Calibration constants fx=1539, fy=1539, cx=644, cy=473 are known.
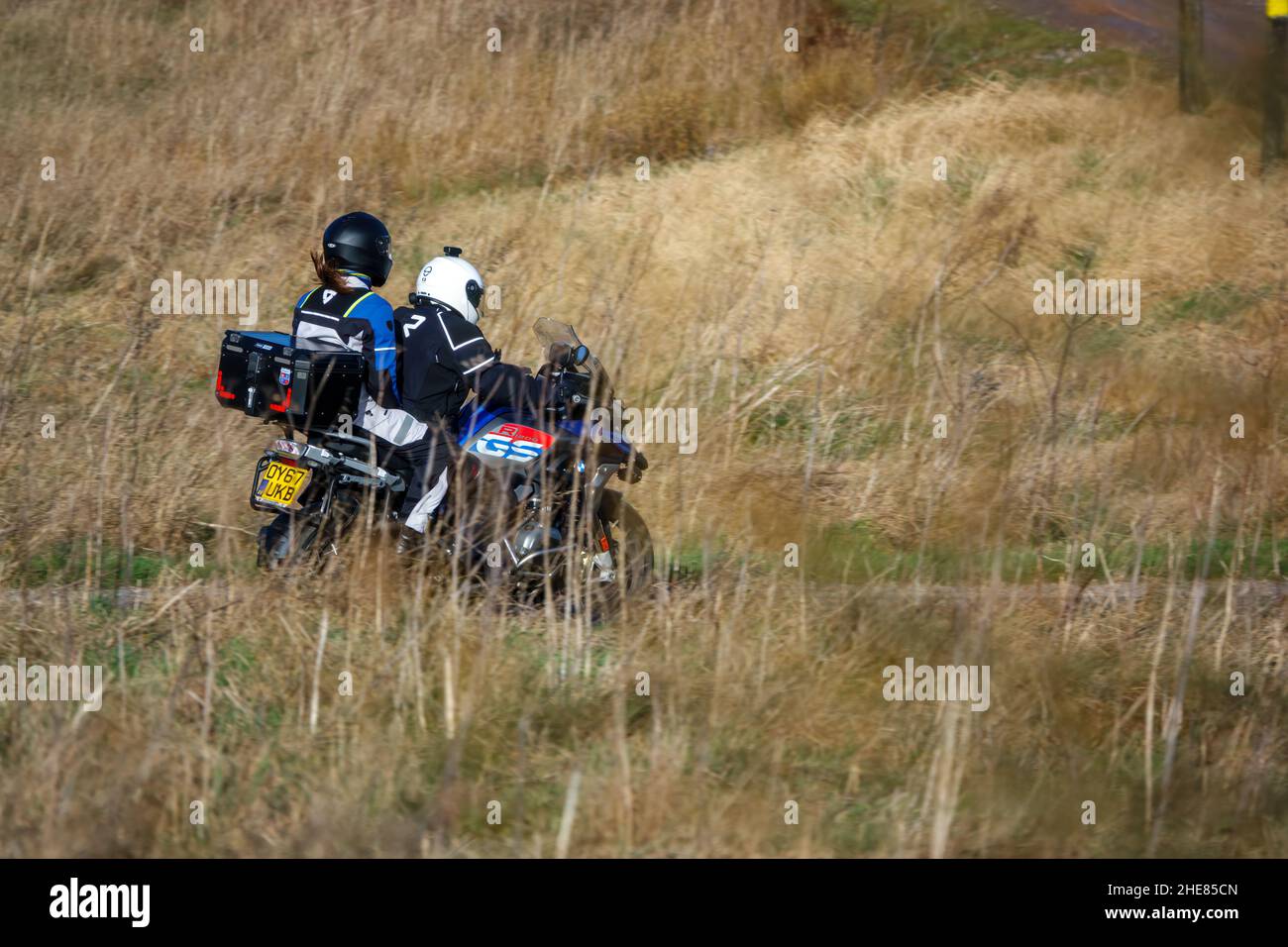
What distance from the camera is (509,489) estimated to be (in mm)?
6598

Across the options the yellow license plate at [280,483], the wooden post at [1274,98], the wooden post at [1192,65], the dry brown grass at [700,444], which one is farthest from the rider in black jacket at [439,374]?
the wooden post at [1192,65]

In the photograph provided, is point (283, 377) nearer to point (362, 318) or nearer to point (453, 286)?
point (362, 318)

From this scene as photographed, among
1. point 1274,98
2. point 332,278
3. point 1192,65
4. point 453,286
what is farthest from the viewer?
point 1192,65

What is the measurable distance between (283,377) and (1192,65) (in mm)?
11037

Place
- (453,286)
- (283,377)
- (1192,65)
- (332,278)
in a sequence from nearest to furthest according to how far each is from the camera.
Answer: (283,377) → (332,278) → (453,286) → (1192,65)

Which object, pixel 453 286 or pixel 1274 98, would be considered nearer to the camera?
pixel 453 286

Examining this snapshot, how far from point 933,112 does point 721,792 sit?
10527 mm

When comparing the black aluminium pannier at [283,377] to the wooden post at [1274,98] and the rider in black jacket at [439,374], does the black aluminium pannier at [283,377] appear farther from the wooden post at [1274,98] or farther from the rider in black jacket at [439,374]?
the wooden post at [1274,98]

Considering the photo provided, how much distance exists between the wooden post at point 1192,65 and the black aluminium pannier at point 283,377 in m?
10.6

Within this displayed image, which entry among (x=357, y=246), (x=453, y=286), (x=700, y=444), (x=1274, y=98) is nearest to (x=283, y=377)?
(x=357, y=246)

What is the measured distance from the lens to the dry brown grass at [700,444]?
17.1 feet

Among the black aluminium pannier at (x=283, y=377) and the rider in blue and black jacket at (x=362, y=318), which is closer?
the black aluminium pannier at (x=283, y=377)

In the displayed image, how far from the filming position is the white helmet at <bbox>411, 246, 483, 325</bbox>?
6863mm

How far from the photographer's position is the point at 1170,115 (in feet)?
47.2
